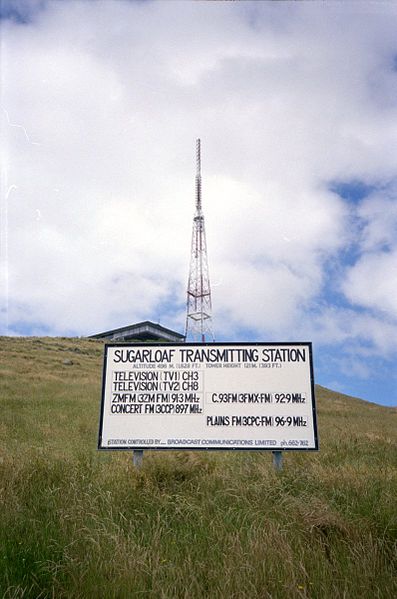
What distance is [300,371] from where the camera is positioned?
802cm

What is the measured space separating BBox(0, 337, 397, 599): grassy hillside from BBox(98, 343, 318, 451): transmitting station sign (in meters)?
0.46

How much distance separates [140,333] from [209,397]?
229ft

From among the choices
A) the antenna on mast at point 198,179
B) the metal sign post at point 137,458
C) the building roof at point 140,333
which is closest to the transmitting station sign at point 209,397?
the metal sign post at point 137,458

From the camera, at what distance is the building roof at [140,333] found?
7619 centimetres

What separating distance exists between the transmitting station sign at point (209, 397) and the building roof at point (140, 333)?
67.9 m

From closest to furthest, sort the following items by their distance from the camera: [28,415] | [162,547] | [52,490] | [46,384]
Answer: [162,547], [52,490], [28,415], [46,384]

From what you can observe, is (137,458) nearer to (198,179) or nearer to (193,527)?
(193,527)

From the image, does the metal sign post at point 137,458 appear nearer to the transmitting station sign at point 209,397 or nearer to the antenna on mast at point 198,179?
the transmitting station sign at point 209,397

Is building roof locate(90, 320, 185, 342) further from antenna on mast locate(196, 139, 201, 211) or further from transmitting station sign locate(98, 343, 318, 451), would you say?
→ transmitting station sign locate(98, 343, 318, 451)

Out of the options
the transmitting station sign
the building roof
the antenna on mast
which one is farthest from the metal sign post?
the building roof

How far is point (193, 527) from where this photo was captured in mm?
4734

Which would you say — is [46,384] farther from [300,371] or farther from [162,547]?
[162,547]

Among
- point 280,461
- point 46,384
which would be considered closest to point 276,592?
point 280,461

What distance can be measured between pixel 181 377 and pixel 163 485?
83.2 inches
